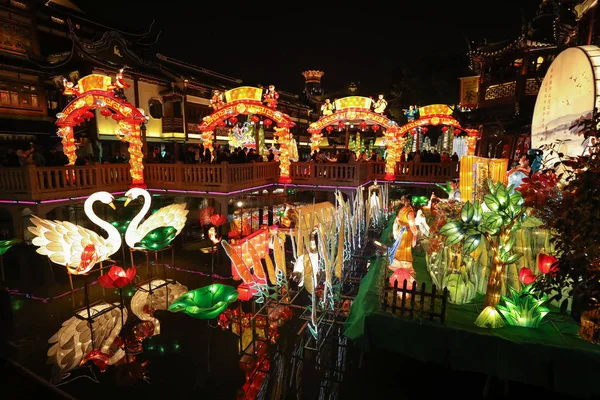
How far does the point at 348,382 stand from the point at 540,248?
3329mm

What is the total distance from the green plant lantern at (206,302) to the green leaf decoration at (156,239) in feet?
8.59

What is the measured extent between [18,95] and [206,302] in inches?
720

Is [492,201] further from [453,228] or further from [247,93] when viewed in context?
[247,93]

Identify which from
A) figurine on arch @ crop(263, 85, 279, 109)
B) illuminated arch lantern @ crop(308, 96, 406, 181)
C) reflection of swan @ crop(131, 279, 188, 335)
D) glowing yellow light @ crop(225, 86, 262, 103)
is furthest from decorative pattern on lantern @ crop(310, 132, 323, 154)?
reflection of swan @ crop(131, 279, 188, 335)

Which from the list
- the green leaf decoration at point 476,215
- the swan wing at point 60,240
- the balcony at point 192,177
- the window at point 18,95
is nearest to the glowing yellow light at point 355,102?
the balcony at point 192,177

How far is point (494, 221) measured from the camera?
417cm

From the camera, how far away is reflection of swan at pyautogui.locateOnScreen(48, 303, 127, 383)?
4582mm

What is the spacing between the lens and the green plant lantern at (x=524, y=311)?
4.16 metres

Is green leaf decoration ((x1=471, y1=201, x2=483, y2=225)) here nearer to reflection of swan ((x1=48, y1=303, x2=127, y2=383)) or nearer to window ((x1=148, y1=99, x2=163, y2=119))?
reflection of swan ((x1=48, y1=303, x2=127, y2=383))

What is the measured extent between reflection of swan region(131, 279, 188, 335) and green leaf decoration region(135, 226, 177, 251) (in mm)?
847

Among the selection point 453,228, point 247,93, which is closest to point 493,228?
point 453,228

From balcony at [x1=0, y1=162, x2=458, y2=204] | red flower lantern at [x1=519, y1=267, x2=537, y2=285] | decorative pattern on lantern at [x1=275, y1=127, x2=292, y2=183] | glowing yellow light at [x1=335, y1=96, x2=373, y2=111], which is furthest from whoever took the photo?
glowing yellow light at [x1=335, y1=96, x2=373, y2=111]

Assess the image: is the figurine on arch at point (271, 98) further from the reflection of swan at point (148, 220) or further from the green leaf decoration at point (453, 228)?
the green leaf decoration at point (453, 228)

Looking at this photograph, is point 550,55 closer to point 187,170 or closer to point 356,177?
point 356,177
